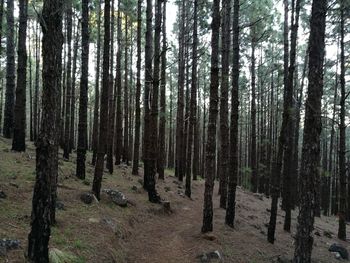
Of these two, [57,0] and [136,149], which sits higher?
[57,0]

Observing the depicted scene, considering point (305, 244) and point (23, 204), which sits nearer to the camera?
point (305, 244)

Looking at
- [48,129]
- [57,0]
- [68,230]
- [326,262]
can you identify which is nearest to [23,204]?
[68,230]

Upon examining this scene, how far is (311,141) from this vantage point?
7.28 m

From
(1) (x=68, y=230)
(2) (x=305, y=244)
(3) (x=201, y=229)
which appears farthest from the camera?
(3) (x=201, y=229)

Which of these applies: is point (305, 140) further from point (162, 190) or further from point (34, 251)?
point (162, 190)

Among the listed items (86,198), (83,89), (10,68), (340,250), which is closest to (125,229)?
(86,198)

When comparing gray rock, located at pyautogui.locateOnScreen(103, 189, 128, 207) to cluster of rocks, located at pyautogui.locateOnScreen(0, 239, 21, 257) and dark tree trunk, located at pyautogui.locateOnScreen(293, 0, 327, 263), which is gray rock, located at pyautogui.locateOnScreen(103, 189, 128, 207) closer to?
cluster of rocks, located at pyautogui.locateOnScreen(0, 239, 21, 257)

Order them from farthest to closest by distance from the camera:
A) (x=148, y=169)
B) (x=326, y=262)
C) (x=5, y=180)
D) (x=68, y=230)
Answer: (x=148, y=169) → (x=326, y=262) → (x=5, y=180) → (x=68, y=230)

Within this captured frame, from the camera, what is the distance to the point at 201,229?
1166cm

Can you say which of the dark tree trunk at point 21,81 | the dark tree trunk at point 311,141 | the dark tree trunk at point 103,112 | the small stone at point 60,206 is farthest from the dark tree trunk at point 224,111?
the dark tree trunk at point 21,81

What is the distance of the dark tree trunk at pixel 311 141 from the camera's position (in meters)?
7.20

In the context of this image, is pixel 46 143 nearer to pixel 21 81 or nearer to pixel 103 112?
pixel 103 112

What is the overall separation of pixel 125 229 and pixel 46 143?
526 centimetres

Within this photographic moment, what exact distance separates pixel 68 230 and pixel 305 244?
17.3ft
